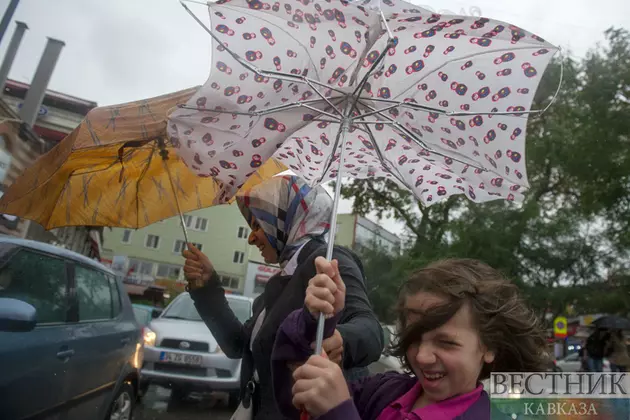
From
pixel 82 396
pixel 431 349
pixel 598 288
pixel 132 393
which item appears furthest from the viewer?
pixel 598 288

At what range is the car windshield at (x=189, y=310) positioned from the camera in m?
8.02

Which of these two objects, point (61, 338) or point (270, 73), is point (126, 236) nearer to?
point (61, 338)

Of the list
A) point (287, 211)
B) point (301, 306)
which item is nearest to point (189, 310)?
point (287, 211)

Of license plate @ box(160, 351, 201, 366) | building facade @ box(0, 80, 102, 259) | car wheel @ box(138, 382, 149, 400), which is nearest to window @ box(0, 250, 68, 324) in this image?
license plate @ box(160, 351, 201, 366)

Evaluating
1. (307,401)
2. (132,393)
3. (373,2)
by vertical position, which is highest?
(373,2)

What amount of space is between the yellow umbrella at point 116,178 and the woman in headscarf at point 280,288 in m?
0.26

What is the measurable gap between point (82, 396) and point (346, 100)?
303cm

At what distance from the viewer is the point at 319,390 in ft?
3.64

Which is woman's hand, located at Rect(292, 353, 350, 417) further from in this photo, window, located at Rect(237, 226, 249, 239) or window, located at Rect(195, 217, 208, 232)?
window, located at Rect(237, 226, 249, 239)

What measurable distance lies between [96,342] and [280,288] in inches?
96.5

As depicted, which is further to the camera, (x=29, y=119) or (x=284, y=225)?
(x=29, y=119)

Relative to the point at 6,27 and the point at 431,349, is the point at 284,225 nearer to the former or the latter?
the point at 431,349

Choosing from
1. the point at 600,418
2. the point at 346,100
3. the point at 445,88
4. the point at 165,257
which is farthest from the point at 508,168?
the point at 165,257

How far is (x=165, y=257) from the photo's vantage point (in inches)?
1928
